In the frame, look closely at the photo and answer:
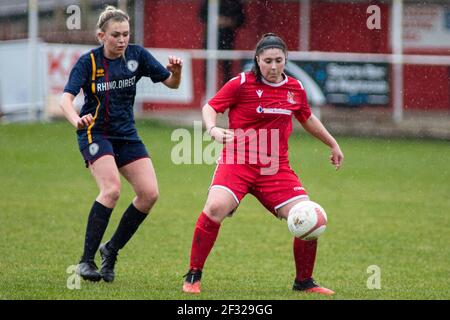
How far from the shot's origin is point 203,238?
20.1 ft

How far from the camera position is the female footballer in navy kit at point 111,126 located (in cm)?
647

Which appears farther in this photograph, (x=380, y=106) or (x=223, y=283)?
(x=380, y=106)

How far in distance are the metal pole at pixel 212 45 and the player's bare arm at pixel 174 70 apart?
11913mm

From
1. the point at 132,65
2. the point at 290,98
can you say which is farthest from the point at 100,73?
the point at 290,98

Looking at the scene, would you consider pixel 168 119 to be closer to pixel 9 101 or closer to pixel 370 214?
pixel 9 101

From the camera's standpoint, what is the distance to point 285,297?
5973 mm

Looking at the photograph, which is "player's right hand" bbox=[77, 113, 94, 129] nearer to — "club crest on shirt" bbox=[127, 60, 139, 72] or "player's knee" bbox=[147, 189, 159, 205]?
"club crest on shirt" bbox=[127, 60, 139, 72]

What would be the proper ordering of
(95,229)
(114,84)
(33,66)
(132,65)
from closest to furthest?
(95,229), (114,84), (132,65), (33,66)

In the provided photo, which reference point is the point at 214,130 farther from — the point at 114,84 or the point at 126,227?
the point at 126,227

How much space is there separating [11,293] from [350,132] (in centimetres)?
1347

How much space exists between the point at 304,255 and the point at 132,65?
5.62 feet

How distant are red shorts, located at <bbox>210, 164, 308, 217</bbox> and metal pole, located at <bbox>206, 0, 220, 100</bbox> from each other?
12.6m
